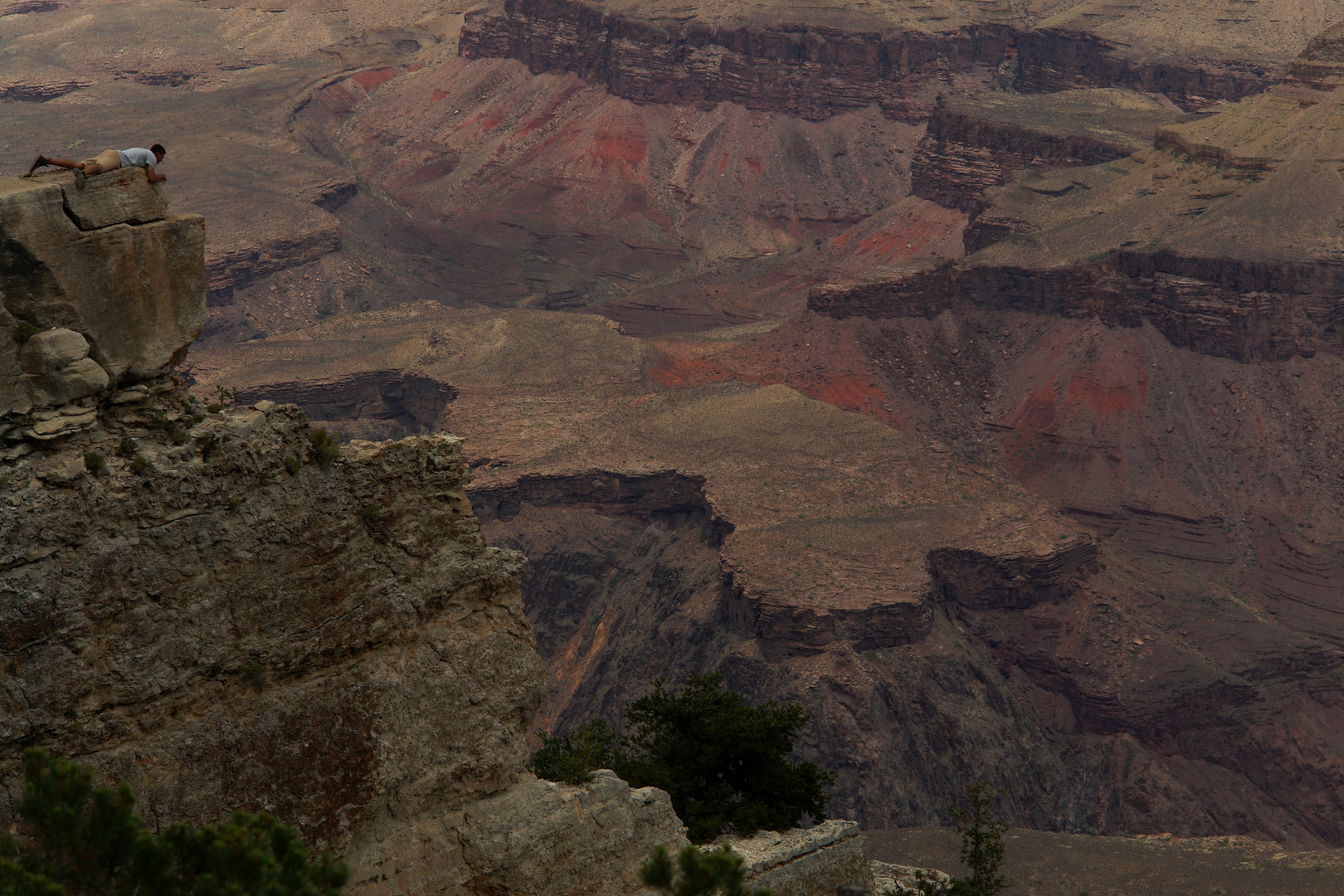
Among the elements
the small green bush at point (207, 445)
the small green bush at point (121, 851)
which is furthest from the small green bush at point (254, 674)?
the small green bush at point (121, 851)

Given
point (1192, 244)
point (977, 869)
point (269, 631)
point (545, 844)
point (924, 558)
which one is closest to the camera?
point (269, 631)

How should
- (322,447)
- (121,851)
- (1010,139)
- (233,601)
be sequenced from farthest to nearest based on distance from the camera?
(1010,139) < (322,447) < (233,601) < (121,851)

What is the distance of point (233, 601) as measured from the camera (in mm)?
25266

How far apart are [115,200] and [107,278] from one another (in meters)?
1.36

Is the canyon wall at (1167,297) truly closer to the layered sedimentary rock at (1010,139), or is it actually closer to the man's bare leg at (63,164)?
the layered sedimentary rock at (1010,139)

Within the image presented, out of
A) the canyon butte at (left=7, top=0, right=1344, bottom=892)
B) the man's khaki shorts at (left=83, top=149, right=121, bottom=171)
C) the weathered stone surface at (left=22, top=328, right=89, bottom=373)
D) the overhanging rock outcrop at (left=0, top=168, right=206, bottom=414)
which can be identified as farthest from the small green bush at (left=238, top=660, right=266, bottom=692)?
the man's khaki shorts at (left=83, top=149, right=121, bottom=171)

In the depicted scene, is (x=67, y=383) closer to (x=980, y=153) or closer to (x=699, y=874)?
(x=699, y=874)

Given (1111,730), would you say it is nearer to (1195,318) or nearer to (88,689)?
(1195,318)

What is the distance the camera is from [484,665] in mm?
28250

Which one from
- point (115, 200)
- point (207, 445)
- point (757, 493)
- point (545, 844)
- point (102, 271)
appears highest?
point (115, 200)

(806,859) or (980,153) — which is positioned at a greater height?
(806,859)

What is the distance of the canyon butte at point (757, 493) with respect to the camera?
24.5m

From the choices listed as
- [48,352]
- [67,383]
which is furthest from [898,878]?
[48,352]

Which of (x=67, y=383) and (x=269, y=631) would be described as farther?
(x=269, y=631)
